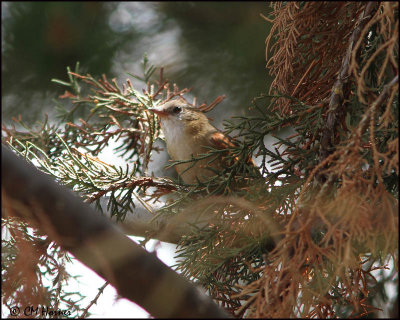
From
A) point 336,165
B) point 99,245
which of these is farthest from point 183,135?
point 99,245

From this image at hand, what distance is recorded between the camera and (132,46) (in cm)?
456

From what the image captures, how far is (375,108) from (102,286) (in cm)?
131

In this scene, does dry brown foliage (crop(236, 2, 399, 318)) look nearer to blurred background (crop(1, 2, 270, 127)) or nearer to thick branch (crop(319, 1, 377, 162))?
thick branch (crop(319, 1, 377, 162))

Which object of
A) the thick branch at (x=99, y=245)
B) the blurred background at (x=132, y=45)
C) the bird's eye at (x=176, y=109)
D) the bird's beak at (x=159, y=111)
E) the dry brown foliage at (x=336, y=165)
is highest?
the blurred background at (x=132, y=45)

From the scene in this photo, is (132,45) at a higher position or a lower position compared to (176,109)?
higher

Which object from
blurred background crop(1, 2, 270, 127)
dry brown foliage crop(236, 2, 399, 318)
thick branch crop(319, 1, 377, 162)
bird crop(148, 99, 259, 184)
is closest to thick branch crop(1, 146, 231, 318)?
dry brown foliage crop(236, 2, 399, 318)

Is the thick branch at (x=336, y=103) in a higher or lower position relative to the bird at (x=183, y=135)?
lower

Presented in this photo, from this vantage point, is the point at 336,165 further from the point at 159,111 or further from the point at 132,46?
the point at 132,46

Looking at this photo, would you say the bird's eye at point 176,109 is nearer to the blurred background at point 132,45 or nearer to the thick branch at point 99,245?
the blurred background at point 132,45

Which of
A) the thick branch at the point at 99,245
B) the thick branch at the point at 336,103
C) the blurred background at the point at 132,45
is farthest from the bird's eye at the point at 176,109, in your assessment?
the thick branch at the point at 99,245

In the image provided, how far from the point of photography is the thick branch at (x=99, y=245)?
1.32 metres

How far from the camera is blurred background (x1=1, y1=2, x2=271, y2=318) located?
4164mm

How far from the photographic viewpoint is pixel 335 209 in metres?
1.58

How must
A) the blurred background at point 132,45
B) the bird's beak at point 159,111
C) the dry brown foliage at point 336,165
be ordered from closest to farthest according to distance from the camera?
1. the dry brown foliage at point 336,165
2. the bird's beak at point 159,111
3. the blurred background at point 132,45
